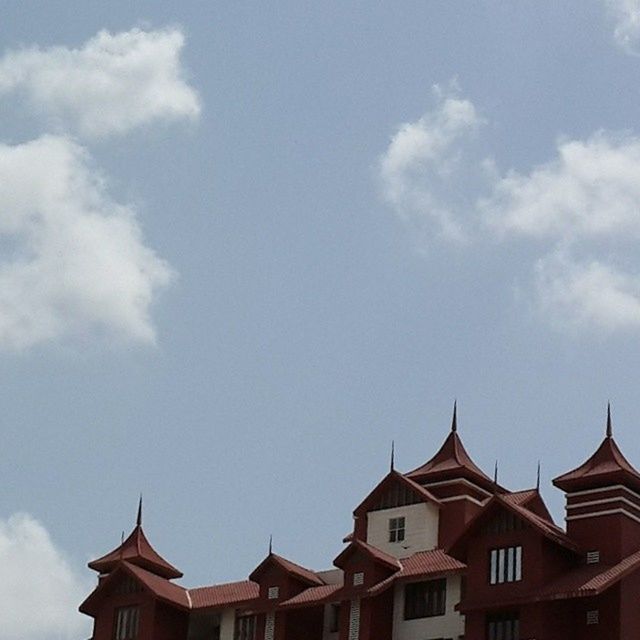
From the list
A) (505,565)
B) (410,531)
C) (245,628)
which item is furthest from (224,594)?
(505,565)

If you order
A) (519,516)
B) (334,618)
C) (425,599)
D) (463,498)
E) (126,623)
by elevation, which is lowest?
(126,623)

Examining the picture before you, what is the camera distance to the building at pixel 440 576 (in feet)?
222

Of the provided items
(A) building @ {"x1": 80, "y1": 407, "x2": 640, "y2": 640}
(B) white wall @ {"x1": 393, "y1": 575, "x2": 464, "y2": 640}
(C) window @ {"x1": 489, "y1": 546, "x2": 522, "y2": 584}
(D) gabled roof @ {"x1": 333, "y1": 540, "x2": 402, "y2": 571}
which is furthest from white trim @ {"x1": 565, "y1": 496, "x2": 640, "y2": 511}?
(D) gabled roof @ {"x1": 333, "y1": 540, "x2": 402, "y2": 571}

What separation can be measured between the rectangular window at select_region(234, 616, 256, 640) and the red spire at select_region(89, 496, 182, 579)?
5.37 metres

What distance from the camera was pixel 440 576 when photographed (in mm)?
72188

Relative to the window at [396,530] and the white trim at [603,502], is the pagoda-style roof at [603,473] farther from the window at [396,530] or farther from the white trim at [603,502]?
the window at [396,530]

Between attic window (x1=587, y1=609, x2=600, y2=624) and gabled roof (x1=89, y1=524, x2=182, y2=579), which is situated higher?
gabled roof (x1=89, y1=524, x2=182, y2=579)

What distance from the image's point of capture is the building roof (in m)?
80.8

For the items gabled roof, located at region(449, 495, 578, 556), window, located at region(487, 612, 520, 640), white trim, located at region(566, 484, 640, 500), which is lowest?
window, located at region(487, 612, 520, 640)

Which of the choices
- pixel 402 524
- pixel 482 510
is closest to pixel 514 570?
pixel 482 510

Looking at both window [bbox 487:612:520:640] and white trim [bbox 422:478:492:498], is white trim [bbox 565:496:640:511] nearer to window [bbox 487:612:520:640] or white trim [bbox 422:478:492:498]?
window [bbox 487:612:520:640]

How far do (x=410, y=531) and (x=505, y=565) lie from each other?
346 inches

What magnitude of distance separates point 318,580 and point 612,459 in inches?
555

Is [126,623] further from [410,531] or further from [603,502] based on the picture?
[603,502]
